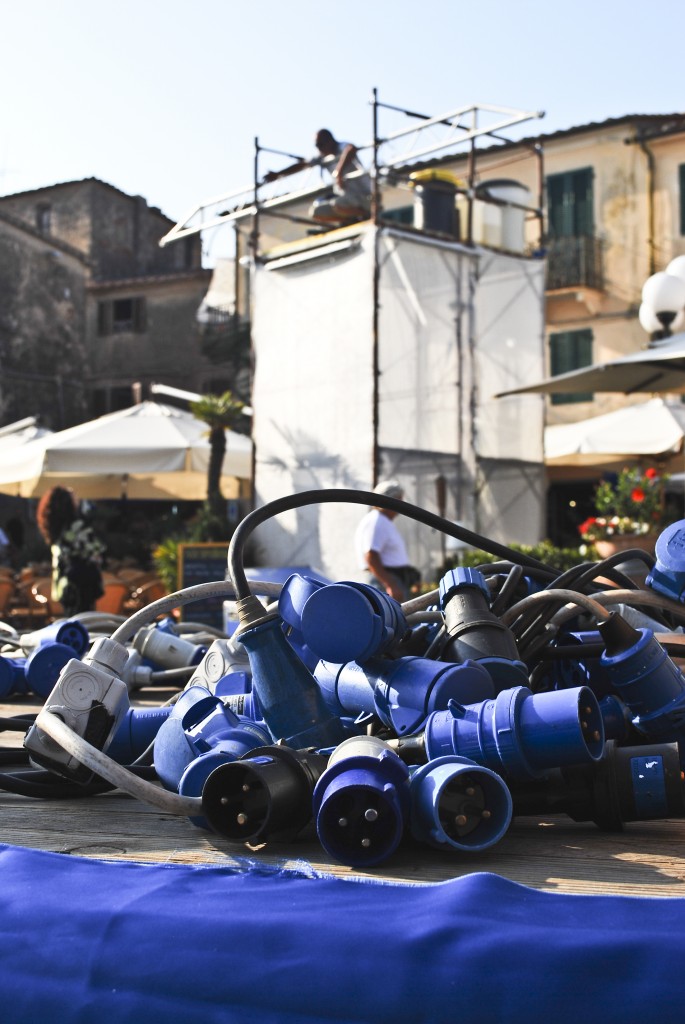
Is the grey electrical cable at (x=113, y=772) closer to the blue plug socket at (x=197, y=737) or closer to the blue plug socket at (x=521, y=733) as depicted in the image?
the blue plug socket at (x=197, y=737)

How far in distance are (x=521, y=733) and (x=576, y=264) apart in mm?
21647

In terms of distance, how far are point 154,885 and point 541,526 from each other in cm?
1202

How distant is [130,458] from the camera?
11844 mm

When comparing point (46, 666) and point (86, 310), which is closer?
point (46, 666)

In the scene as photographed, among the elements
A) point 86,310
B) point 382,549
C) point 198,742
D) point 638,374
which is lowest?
point 198,742

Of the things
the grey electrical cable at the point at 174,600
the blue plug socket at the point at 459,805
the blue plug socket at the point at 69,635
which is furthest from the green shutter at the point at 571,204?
the blue plug socket at the point at 459,805

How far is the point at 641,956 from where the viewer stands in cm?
90

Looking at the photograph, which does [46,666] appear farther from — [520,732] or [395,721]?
[520,732]

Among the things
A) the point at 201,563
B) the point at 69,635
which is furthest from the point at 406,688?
the point at 201,563

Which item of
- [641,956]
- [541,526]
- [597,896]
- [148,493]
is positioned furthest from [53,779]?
[148,493]

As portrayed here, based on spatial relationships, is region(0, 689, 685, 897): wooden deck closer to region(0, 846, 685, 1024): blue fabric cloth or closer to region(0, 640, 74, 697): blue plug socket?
region(0, 846, 685, 1024): blue fabric cloth

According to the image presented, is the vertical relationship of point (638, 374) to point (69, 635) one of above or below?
above

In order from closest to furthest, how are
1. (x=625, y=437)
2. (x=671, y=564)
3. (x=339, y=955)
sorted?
(x=339, y=955) → (x=671, y=564) → (x=625, y=437)

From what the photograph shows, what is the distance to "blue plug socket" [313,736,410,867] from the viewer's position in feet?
4.05
